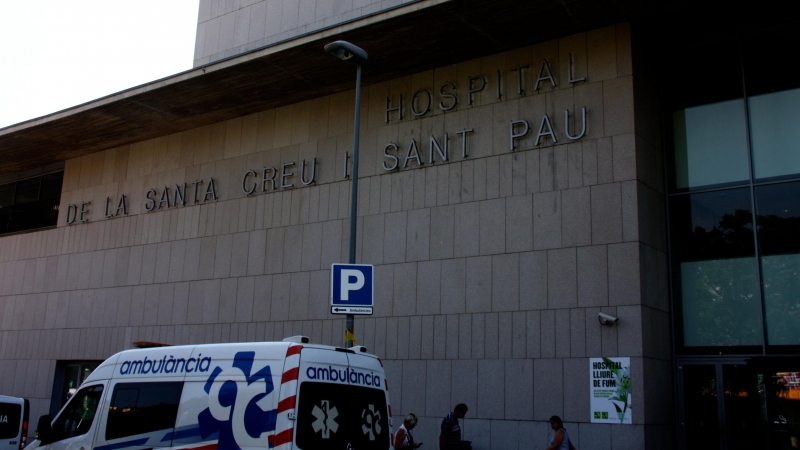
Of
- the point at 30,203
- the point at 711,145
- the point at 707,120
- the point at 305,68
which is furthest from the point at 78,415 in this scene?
the point at 30,203

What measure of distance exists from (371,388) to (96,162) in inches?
733

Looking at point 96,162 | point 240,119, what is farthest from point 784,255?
point 96,162

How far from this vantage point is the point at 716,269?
50.7 feet

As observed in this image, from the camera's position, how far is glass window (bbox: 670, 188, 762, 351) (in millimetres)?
15008

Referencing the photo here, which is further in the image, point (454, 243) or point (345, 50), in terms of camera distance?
point (454, 243)

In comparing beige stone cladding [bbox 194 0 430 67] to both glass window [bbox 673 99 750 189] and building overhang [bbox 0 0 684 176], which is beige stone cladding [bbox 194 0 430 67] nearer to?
building overhang [bbox 0 0 684 176]

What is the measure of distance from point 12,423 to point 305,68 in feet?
32.7

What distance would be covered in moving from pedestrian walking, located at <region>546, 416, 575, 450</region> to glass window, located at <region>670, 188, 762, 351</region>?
3487 millimetres

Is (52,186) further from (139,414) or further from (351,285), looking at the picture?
(139,414)

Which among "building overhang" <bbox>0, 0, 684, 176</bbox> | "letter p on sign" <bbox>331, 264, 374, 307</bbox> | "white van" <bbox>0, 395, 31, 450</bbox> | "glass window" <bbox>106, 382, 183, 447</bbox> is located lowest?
"white van" <bbox>0, 395, 31, 450</bbox>

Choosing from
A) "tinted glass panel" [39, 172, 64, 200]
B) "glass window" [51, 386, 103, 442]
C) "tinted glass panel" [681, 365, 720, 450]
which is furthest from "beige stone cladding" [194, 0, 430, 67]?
"glass window" [51, 386, 103, 442]

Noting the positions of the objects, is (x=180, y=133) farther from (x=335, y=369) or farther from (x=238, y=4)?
(x=335, y=369)

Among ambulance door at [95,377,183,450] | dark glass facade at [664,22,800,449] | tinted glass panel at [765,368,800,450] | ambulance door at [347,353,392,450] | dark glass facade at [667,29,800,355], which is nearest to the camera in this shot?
ambulance door at [347,353,392,450]

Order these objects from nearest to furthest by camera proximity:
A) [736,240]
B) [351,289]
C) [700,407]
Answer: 1. [351,289]
2. [700,407]
3. [736,240]
